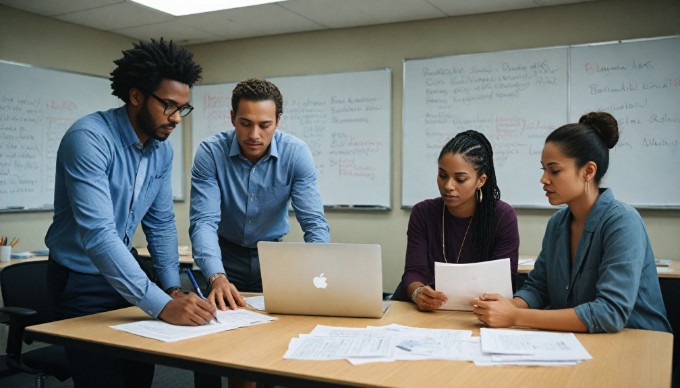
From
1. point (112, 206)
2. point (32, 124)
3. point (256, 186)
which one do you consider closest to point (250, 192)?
point (256, 186)

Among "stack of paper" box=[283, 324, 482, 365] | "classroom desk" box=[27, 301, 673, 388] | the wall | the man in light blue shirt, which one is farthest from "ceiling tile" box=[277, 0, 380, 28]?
"stack of paper" box=[283, 324, 482, 365]

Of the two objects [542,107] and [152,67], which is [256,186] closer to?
[152,67]

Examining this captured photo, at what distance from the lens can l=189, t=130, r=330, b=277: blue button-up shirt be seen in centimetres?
237

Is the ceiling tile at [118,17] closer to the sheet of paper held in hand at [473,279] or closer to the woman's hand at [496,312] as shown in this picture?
the sheet of paper held in hand at [473,279]

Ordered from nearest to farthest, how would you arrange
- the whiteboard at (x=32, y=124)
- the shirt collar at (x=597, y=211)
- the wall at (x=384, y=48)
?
the shirt collar at (x=597, y=211) → the wall at (x=384, y=48) → the whiteboard at (x=32, y=124)

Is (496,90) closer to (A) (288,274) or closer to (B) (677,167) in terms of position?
(B) (677,167)

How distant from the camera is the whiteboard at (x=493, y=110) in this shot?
13.3ft

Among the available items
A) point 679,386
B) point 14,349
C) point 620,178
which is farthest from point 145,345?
point 620,178

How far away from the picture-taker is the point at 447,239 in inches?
85.7

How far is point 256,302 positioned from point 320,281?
359mm

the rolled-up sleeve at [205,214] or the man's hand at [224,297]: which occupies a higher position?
the rolled-up sleeve at [205,214]

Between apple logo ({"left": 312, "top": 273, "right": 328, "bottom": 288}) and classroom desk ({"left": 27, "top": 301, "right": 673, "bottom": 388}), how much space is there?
0.35ft

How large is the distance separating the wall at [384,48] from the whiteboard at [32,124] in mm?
106

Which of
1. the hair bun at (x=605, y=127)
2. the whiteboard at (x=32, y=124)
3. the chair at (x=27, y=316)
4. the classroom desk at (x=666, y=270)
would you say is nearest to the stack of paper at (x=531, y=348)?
the hair bun at (x=605, y=127)
